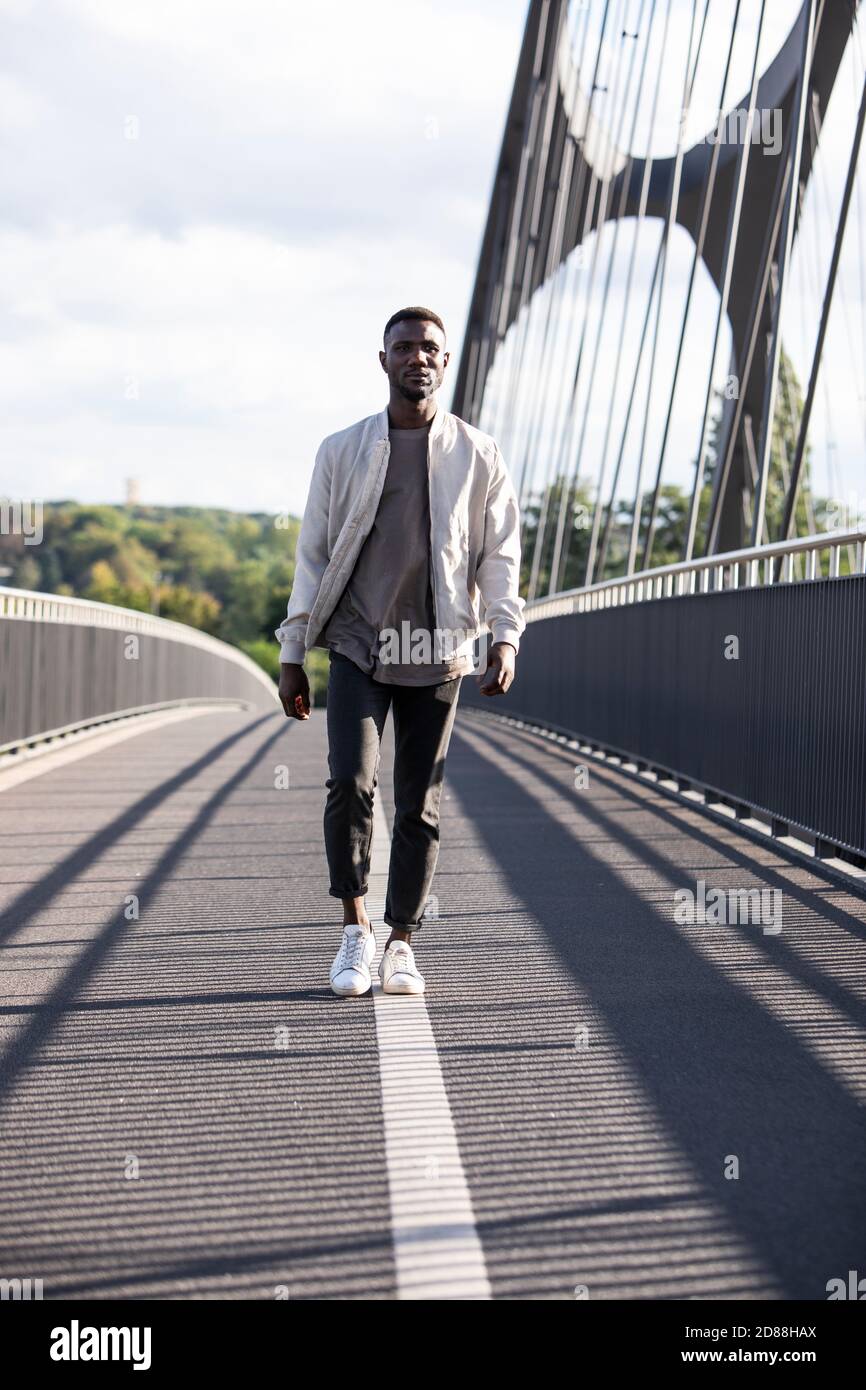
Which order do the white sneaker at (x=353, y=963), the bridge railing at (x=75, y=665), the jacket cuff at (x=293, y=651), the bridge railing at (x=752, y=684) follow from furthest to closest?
the bridge railing at (x=75, y=665)
the bridge railing at (x=752, y=684)
the jacket cuff at (x=293, y=651)
the white sneaker at (x=353, y=963)

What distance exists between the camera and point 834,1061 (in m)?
3.88

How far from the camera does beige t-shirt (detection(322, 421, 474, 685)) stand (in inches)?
181

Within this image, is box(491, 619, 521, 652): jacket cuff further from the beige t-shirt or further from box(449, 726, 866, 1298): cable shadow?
box(449, 726, 866, 1298): cable shadow

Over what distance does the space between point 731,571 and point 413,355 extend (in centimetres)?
492

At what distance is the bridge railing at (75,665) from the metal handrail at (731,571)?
4226 mm

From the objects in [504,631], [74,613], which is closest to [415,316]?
[504,631]

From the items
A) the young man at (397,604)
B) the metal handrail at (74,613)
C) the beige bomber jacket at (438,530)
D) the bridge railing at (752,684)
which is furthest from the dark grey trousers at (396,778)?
the metal handrail at (74,613)

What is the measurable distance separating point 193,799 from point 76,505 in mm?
194774

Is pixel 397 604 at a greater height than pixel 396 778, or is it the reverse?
pixel 397 604

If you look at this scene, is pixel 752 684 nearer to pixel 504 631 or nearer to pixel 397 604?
pixel 504 631

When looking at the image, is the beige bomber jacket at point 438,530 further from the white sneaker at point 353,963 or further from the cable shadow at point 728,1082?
the cable shadow at point 728,1082

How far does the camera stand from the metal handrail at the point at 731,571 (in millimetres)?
6965

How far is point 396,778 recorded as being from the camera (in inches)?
188
